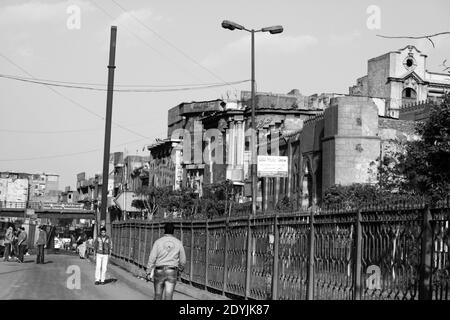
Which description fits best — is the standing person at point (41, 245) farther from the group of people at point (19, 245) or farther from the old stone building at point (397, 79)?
the old stone building at point (397, 79)

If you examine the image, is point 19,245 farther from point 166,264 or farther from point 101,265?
point 166,264

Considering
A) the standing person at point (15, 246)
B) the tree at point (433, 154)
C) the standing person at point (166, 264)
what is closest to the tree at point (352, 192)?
the tree at point (433, 154)

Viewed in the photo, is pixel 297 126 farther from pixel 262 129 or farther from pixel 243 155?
pixel 243 155

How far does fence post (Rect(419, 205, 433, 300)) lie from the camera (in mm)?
8516

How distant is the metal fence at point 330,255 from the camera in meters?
8.63

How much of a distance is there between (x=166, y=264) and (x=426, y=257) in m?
5.07

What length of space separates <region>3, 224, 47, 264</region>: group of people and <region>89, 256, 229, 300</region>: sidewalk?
3806 millimetres

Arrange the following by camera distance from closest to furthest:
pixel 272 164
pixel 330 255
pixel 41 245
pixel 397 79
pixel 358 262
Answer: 1. pixel 358 262
2. pixel 330 255
3. pixel 41 245
4. pixel 272 164
5. pixel 397 79

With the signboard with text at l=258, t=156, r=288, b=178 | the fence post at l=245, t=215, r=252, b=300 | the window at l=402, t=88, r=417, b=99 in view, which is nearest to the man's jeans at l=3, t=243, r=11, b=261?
the signboard with text at l=258, t=156, r=288, b=178

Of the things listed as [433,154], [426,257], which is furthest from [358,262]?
[433,154]

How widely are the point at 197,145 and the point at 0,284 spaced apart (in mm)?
62969

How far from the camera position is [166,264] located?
1241 centimetres

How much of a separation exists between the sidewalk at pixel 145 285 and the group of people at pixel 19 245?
3.81 m
